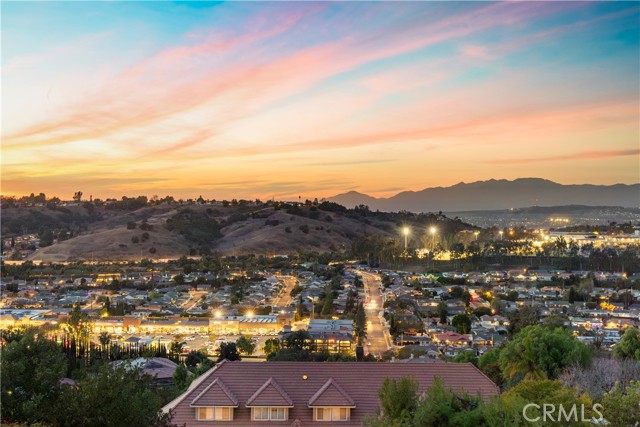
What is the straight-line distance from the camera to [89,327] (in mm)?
27781

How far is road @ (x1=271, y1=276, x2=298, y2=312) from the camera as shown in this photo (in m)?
43.4

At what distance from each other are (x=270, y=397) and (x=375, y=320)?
27172mm

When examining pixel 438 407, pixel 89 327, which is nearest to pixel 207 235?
pixel 89 327

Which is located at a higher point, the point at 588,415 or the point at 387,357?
the point at 588,415

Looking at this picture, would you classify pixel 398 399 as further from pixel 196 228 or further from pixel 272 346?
pixel 196 228

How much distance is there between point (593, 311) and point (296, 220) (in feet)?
218

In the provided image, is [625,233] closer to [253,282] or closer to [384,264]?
[384,264]

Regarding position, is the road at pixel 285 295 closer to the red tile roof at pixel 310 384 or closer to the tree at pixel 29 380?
the red tile roof at pixel 310 384

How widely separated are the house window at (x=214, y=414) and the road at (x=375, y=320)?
1718 cm

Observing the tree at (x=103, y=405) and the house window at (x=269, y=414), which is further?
the house window at (x=269, y=414)

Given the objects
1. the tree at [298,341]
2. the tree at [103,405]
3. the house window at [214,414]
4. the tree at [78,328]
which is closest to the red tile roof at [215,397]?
the house window at [214,414]

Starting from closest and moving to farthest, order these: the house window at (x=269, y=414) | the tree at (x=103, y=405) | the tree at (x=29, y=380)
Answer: the tree at (x=103, y=405) → the tree at (x=29, y=380) → the house window at (x=269, y=414)

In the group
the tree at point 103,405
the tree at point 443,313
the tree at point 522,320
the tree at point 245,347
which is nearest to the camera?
the tree at point 103,405

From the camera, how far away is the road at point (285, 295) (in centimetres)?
4336
